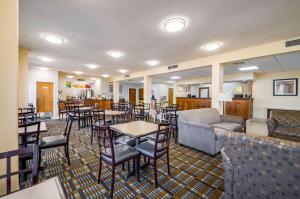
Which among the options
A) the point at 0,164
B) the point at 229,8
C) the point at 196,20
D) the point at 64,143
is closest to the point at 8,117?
the point at 0,164

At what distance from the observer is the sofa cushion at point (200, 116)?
3596mm

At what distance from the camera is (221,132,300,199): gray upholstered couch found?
4.09 feet

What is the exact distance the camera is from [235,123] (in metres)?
4.17

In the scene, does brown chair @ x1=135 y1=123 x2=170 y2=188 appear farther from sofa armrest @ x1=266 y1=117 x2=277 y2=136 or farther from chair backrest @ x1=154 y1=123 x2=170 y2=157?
sofa armrest @ x1=266 y1=117 x2=277 y2=136

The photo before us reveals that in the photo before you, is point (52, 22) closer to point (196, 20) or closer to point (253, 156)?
point (196, 20)

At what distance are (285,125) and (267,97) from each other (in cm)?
431

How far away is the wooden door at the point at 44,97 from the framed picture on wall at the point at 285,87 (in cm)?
1212

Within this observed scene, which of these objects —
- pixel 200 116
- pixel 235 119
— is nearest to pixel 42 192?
pixel 200 116

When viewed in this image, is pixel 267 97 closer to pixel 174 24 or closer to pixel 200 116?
pixel 200 116

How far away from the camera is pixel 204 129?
3.10m

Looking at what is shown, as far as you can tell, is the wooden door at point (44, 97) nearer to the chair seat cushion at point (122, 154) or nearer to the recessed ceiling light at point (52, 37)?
the recessed ceiling light at point (52, 37)

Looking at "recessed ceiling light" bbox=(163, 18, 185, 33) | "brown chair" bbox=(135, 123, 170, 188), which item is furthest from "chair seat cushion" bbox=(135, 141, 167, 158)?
"recessed ceiling light" bbox=(163, 18, 185, 33)

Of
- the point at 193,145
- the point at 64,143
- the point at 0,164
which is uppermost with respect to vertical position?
the point at 0,164

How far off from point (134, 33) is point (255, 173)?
3.25 m
